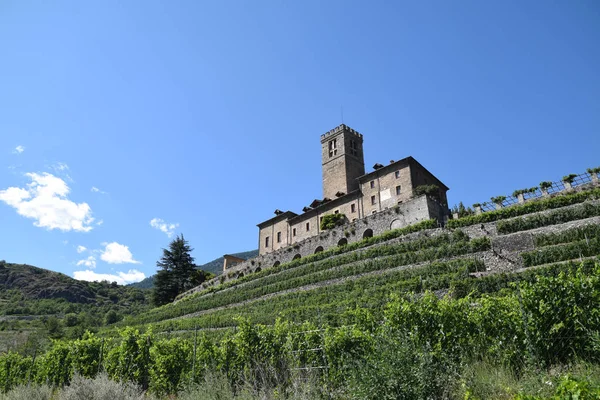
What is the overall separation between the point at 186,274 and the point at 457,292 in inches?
1812

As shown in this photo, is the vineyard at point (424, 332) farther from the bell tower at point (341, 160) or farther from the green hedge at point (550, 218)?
the bell tower at point (341, 160)

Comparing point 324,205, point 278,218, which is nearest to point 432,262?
point 324,205

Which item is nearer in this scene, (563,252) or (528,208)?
(563,252)

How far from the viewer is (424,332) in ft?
31.7

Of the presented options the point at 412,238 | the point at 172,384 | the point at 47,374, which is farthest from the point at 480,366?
the point at 412,238

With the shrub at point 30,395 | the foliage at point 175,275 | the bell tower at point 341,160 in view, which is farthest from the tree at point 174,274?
the shrub at point 30,395

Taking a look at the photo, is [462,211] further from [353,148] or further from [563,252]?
[353,148]

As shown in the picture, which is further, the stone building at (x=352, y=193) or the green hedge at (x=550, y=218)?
the stone building at (x=352, y=193)

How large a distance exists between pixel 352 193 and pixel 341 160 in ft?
29.7

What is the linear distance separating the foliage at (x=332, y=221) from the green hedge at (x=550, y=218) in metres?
19.9

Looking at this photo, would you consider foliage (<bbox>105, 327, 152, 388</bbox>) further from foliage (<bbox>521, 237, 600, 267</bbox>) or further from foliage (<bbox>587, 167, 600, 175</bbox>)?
foliage (<bbox>587, 167, 600, 175</bbox>)

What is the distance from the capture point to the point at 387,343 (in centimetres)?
838

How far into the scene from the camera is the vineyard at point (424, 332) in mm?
7543

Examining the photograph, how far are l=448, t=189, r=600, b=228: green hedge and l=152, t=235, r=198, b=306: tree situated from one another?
40656 millimetres
